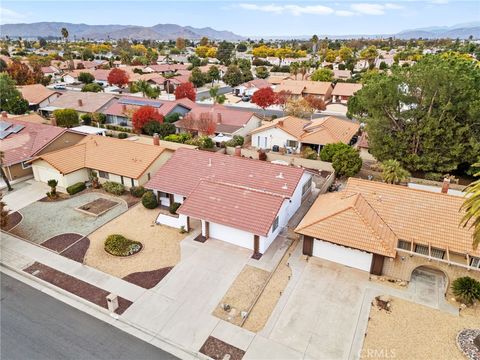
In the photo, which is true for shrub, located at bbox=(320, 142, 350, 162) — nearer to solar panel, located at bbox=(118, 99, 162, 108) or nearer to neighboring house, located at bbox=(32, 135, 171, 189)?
neighboring house, located at bbox=(32, 135, 171, 189)

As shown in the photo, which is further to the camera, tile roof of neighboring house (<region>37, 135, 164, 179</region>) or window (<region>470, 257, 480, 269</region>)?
tile roof of neighboring house (<region>37, 135, 164, 179</region>)

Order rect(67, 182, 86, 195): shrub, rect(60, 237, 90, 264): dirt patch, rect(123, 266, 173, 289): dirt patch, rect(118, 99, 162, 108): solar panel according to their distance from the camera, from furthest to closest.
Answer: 1. rect(118, 99, 162, 108): solar panel
2. rect(67, 182, 86, 195): shrub
3. rect(60, 237, 90, 264): dirt patch
4. rect(123, 266, 173, 289): dirt patch

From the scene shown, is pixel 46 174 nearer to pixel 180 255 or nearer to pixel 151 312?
pixel 180 255

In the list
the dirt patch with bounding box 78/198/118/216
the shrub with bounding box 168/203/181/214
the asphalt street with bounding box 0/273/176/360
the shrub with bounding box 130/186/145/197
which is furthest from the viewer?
the shrub with bounding box 130/186/145/197

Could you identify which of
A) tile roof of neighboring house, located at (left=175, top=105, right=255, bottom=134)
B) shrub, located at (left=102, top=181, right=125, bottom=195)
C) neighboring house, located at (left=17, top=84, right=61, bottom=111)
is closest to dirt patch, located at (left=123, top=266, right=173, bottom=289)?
shrub, located at (left=102, top=181, right=125, bottom=195)

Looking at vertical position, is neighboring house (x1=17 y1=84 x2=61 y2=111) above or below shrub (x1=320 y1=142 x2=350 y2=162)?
above

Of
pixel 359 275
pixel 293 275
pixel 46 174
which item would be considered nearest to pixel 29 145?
pixel 46 174

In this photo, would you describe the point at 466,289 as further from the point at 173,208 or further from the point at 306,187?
the point at 173,208

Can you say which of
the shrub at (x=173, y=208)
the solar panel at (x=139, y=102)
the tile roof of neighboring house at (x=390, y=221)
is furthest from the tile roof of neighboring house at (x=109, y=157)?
the solar panel at (x=139, y=102)
